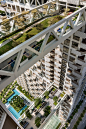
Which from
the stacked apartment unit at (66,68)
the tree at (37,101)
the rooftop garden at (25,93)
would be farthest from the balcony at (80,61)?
the rooftop garden at (25,93)

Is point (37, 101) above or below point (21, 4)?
below

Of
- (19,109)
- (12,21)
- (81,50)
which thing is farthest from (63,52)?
(19,109)

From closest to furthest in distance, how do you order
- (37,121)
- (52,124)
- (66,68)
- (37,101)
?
(66,68)
(37,121)
(37,101)
(52,124)

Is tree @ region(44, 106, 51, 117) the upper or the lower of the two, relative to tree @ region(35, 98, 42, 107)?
lower

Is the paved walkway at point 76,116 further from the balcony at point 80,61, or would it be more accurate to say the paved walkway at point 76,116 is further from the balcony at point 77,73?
the balcony at point 80,61

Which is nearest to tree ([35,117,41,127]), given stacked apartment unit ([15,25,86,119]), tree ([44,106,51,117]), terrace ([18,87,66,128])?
terrace ([18,87,66,128])

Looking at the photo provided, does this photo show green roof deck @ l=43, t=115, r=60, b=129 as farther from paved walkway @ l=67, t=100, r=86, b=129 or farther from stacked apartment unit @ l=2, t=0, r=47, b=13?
stacked apartment unit @ l=2, t=0, r=47, b=13

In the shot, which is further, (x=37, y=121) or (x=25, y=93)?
(x=25, y=93)

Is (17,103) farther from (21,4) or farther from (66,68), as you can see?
(21,4)

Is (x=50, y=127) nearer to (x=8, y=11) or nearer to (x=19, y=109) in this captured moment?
(x=19, y=109)

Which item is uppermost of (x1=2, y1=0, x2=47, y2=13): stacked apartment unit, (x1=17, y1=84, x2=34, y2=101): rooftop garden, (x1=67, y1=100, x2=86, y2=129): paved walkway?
(x1=2, y1=0, x2=47, y2=13): stacked apartment unit

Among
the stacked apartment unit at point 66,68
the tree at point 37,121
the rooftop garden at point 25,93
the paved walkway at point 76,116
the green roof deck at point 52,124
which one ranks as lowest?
the paved walkway at point 76,116

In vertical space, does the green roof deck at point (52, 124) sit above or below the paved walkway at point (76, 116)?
above

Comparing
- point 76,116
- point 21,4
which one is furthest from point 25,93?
→ point 21,4
